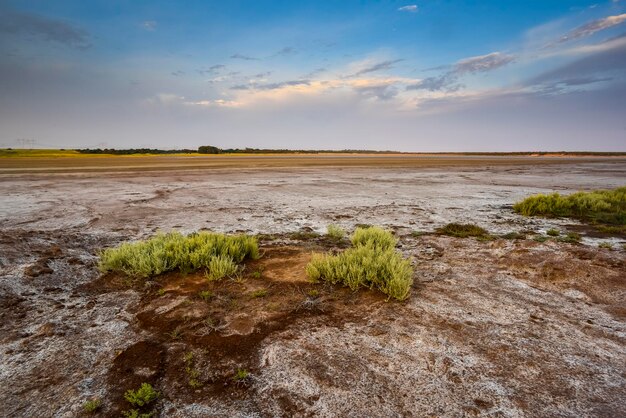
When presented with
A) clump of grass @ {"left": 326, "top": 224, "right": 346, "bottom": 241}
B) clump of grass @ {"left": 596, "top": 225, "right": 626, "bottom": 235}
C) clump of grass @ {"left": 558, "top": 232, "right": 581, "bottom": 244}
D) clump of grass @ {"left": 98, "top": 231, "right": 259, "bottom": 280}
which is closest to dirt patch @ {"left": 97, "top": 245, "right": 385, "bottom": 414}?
clump of grass @ {"left": 98, "top": 231, "right": 259, "bottom": 280}

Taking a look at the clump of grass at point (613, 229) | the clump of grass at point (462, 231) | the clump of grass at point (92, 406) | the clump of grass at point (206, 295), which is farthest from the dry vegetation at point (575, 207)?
the clump of grass at point (92, 406)

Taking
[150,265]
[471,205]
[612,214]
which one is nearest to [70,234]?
[150,265]

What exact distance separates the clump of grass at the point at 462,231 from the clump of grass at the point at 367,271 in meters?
3.52

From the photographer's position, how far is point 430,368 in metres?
3.22

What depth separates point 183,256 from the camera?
5801 millimetres

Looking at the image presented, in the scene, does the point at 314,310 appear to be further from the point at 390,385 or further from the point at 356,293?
the point at 390,385

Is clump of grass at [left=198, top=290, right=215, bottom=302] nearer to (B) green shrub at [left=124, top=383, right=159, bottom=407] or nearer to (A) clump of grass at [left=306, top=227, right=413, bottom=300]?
(A) clump of grass at [left=306, top=227, right=413, bottom=300]

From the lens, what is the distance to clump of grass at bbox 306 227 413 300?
4.67 m

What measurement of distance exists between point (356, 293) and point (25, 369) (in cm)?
371

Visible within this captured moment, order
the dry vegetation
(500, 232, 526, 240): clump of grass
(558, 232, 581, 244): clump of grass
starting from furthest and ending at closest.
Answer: the dry vegetation, (500, 232, 526, 240): clump of grass, (558, 232, 581, 244): clump of grass

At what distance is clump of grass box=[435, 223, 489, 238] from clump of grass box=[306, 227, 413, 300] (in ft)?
11.6

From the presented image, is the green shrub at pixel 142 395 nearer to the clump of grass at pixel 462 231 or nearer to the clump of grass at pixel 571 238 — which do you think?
the clump of grass at pixel 462 231

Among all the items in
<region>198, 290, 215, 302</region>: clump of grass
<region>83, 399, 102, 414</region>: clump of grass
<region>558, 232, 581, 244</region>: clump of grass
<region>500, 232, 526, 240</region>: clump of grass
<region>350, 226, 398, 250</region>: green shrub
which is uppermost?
<region>350, 226, 398, 250</region>: green shrub

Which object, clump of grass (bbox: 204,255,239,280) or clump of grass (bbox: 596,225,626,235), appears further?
clump of grass (bbox: 596,225,626,235)
